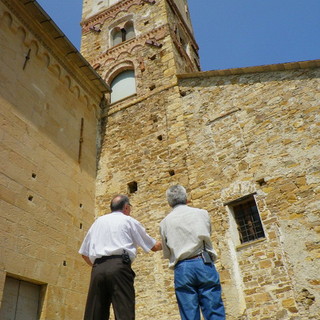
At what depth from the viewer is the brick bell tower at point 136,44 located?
10.6 metres

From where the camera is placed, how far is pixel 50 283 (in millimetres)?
6508

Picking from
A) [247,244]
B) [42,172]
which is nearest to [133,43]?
[42,172]

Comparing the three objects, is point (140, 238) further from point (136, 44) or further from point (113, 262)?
point (136, 44)

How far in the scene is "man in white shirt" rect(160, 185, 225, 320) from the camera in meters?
2.77

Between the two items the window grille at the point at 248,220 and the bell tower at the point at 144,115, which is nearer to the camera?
the window grille at the point at 248,220

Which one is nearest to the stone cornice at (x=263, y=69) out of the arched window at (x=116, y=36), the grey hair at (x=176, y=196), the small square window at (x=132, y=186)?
the small square window at (x=132, y=186)

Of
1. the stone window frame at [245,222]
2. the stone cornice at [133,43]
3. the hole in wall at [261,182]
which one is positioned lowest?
the stone window frame at [245,222]

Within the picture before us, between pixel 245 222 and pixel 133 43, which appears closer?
pixel 245 222

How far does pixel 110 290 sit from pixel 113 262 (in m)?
0.23

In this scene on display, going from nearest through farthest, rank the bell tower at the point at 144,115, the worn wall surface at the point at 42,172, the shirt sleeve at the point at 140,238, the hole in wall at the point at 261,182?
the shirt sleeve at the point at 140,238
the worn wall surface at the point at 42,172
the hole in wall at the point at 261,182
the bell tower at the point at 144,115

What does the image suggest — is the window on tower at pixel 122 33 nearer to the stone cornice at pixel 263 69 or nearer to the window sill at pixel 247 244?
the stone cornice at pixel 263 69

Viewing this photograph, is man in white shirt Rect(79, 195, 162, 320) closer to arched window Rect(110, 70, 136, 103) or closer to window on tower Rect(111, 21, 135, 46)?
arched window Rect(110, 70, 136, 103)

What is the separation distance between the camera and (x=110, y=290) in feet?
9.62

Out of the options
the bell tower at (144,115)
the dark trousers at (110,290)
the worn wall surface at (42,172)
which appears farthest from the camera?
the bell tower at (144,115)
